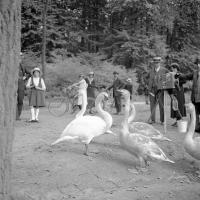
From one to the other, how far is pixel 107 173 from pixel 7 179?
2.52 metres

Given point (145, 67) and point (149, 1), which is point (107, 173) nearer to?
point (145, 67)

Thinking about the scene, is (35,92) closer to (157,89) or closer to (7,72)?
(157,89)

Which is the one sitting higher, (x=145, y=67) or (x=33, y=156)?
(x=145, y=67)

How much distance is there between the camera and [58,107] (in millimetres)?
16500

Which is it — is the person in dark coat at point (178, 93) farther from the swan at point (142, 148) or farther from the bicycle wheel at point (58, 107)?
the bicycle wheel at point (58, 107)

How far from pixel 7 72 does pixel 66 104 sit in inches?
459

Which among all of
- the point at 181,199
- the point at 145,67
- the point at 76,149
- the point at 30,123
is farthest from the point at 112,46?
the point at 181,199

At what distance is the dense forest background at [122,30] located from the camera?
28.7 metres

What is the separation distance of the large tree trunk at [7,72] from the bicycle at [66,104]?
10468 mm

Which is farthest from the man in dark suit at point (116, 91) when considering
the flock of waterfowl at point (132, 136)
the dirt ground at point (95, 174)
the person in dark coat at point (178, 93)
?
the dirt ground at point (95, 174)

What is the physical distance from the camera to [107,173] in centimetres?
657

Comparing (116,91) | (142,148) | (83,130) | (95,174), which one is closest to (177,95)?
(116,91)

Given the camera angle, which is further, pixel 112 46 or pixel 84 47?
pixel 84 47

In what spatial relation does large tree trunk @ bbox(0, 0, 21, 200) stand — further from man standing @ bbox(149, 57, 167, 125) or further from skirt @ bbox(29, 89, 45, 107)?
skirt @ bbox(29, 89, 45, 107)
